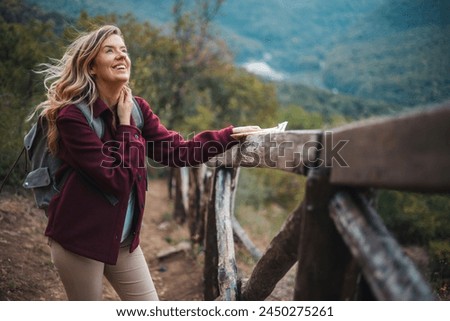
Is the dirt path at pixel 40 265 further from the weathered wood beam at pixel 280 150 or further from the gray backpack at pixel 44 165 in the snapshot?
the weathered wood beam at pixel 280 150

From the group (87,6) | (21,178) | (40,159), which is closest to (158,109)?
(87,6)

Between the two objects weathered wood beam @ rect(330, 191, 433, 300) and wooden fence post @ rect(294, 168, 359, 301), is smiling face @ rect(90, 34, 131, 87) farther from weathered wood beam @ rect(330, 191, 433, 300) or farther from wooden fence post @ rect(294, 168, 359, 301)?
weathered wood beam @ rect(330, 191, 433, 300)

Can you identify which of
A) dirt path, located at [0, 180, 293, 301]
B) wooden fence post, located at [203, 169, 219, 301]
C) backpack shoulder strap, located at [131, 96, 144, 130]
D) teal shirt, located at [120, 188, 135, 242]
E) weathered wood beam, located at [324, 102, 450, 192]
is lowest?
dirt path, located at [0, 180, 293, 301]

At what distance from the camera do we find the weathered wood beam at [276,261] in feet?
5.06

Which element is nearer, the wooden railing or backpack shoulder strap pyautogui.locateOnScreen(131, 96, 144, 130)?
the wooden railing

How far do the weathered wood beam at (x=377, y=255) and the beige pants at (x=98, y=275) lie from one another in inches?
49.9

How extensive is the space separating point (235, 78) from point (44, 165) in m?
11.2

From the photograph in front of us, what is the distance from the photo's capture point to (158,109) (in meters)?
9.22

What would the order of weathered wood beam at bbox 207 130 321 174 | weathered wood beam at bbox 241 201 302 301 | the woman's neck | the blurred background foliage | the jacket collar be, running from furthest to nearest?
the blurred background foliage
the woman's neck
the jacket collar
weathered wood beam at bbox 241 201 302 301
weathered wood beam at bbox 207 130 321 174

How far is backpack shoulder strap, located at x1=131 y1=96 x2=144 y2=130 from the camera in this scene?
6.82 ft

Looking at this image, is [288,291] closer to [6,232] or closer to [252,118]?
[6,232]

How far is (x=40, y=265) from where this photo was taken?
3545 mm

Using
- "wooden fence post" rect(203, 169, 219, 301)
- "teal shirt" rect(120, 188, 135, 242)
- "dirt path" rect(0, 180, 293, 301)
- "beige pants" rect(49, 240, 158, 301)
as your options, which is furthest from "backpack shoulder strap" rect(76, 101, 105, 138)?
"dirt path" rect(0, 180, 293, 301)
